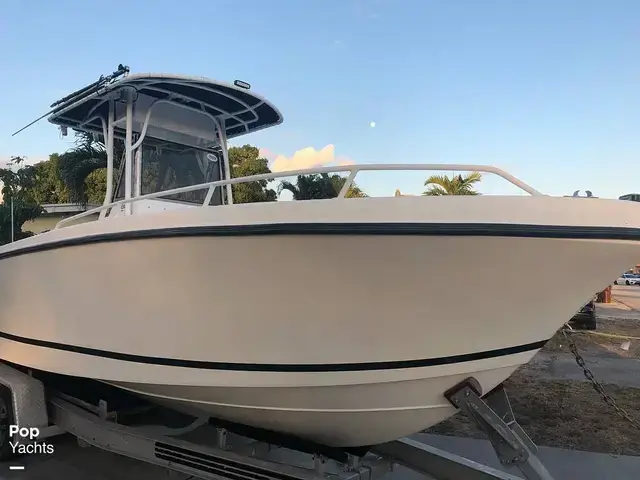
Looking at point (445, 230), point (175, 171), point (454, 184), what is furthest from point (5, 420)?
point (454, 184)

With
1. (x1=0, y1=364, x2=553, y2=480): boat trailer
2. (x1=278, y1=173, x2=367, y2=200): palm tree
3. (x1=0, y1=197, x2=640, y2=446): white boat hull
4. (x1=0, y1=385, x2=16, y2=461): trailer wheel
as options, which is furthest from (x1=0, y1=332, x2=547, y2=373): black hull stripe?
(x1=0, y1=385, x2=16, y2=461): trailer wheel

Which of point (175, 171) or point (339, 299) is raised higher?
point (175, 171)

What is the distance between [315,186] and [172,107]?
1989mm

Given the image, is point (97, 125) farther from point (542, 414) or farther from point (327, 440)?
point (542, 414)

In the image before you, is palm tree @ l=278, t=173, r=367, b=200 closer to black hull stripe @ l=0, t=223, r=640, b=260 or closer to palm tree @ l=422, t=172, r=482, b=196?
black hull stripe @ l=0, t=223, r=640, b=260

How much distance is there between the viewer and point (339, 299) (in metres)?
2.40

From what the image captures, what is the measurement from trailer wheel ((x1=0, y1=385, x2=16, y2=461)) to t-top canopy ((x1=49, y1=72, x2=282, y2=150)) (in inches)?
85.5

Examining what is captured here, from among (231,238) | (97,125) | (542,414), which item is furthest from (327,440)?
(97,125)

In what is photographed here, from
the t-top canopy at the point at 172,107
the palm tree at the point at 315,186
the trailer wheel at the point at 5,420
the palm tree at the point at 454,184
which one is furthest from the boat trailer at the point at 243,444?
the palm tree at the point at 454,184

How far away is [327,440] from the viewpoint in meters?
2.94

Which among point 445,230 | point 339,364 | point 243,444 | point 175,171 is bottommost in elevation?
point 243,444

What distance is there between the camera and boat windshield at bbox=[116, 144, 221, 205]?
4.02 meters
